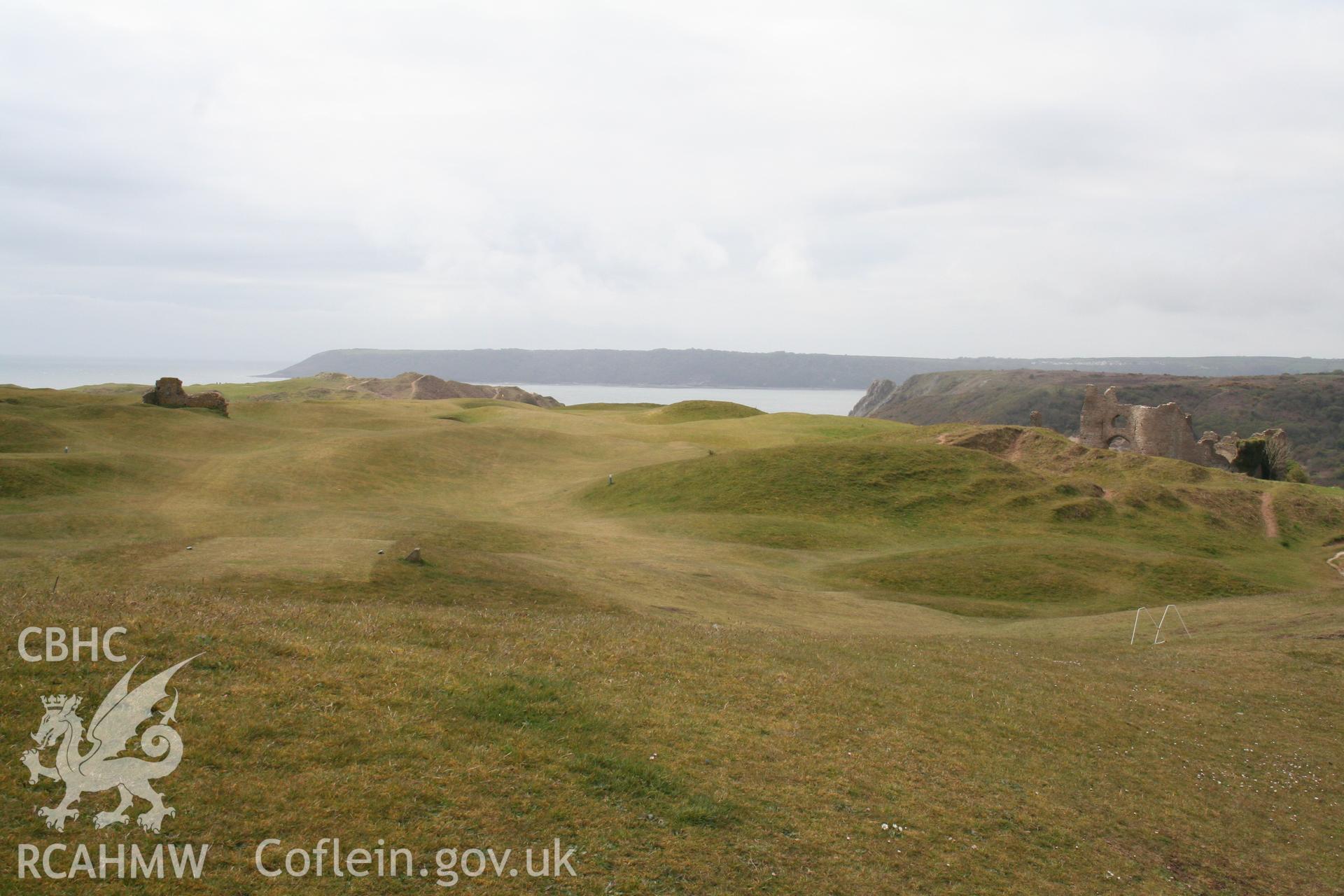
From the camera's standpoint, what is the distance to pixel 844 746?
40.1ft

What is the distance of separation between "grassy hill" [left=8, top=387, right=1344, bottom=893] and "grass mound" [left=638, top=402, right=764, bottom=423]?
44.3 meters

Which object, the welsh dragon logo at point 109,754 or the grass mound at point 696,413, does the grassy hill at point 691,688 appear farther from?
the grass mound at point 696,413

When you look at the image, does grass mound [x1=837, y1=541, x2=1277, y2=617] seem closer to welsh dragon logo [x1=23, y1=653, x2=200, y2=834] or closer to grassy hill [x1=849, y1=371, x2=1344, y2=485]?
welsh dragon logo [x1=23, y1=653, x2=200, y2=834]

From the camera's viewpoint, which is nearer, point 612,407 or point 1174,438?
point 1174,438

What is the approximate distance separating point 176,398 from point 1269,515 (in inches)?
2658

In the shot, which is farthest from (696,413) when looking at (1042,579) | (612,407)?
(1042,579)

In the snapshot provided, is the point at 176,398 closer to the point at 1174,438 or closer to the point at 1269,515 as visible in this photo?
the point at 1269,515

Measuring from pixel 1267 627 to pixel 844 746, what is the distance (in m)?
20.0

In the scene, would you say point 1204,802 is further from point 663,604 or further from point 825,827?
point 663,604

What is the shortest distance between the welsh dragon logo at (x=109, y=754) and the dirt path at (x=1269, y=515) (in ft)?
167

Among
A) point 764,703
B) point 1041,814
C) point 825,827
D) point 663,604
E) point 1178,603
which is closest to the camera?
point 825,827

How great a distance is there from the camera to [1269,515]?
45.9 meters

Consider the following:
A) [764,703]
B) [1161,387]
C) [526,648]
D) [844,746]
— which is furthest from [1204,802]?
[1161,387]

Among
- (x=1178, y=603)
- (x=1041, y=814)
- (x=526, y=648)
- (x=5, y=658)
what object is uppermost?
(x=5, y=658)
